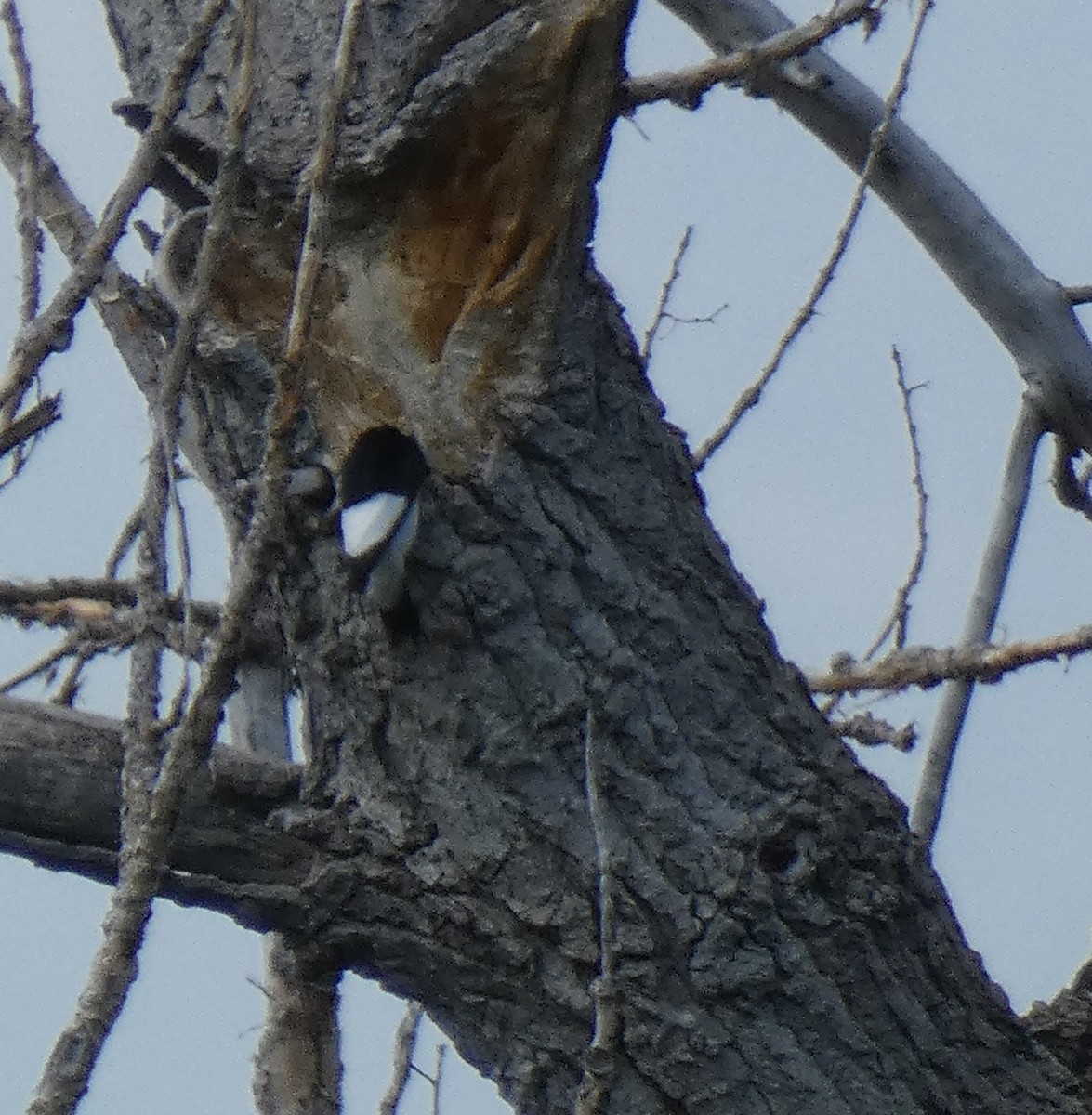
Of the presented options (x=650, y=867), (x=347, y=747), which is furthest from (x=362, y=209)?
(x=650, y=867)

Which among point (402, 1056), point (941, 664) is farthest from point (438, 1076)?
point (941, 664)

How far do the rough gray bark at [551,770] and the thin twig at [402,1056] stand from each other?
132 millimetres

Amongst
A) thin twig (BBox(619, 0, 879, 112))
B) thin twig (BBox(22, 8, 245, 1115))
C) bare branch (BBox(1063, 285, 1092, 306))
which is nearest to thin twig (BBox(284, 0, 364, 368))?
thin twig (BBox(22, 8, 245, 1115))

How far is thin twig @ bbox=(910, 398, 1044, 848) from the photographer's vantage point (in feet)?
5.24

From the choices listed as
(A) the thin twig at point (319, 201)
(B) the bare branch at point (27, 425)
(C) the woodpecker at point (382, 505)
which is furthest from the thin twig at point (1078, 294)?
(B) the bare branch at point (27, 425)

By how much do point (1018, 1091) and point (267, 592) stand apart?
66 cm

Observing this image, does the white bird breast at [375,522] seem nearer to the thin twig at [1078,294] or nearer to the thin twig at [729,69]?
the thin twig at [729,69]

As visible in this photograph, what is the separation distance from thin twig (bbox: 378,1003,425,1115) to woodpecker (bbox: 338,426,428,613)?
0.33m

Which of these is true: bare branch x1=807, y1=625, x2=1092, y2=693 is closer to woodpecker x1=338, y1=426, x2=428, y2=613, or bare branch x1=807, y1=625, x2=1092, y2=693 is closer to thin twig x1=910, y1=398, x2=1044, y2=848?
thin twig x1=910, y1=398, x2=1044, y2=848

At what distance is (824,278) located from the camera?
155 cm

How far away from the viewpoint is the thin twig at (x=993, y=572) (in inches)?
62.8

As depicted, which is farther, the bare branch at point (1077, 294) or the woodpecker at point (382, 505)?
the bare branch at point (1077, 294)

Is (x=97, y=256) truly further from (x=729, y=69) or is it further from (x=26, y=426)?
(x=729, y=69)

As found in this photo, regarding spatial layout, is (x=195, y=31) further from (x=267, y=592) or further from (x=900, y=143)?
(x=900, y=143)
